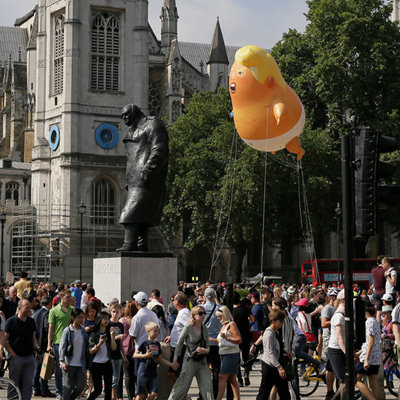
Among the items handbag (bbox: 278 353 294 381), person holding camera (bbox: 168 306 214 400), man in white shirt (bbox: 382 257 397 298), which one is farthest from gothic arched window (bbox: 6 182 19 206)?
handbag (bbox: 278 353 294 381)

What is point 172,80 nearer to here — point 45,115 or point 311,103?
point 45,115

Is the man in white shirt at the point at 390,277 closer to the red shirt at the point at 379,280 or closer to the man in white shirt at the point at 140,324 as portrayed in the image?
the red shirt at the point at 379,280

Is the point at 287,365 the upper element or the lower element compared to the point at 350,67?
lower

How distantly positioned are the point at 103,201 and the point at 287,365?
157ft

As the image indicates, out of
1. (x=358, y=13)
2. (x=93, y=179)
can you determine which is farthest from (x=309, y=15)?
(x=93, y=179)

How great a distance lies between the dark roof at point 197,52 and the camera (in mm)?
90125

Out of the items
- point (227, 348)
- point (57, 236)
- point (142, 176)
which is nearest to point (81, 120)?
point (57, 236)

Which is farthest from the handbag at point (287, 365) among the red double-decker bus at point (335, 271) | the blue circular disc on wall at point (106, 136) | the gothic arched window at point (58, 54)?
the gothic arched window at point (58, 54)

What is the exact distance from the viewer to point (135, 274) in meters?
18.5

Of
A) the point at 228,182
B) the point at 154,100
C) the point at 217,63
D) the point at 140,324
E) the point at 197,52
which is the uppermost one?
the point at 197,52

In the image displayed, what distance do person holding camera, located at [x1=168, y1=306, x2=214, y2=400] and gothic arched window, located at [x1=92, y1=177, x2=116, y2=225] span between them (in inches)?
1846

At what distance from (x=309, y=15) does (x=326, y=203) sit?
984 centimetres

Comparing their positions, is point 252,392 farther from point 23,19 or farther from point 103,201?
point 23,19

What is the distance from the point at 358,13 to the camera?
46594 mm
